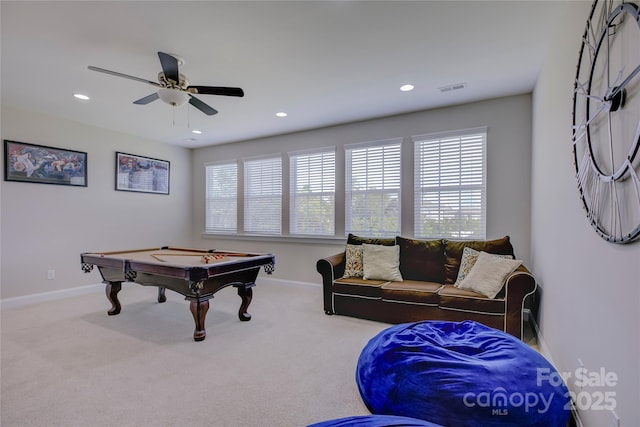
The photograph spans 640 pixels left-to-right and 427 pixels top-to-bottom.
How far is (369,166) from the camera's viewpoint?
4715 millimetres

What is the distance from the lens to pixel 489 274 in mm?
3133

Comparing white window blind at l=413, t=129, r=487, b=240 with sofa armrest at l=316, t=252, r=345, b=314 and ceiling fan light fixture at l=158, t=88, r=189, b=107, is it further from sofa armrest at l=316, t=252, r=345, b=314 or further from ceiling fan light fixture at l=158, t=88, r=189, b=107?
ceiling fan light fixture at l=158, t=88, r=189, b=107

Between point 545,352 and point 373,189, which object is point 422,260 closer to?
point 373,189

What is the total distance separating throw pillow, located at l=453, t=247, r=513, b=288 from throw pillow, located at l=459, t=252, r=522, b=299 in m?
0.12

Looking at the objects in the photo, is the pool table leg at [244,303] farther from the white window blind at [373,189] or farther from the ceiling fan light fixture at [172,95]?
the ceiling fan light fixture at [172,95]

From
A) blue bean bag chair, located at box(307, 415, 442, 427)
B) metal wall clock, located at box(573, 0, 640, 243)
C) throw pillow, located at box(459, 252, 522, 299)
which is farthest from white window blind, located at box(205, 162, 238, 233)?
metal wall clock, located at box(573, 0, 640, 243)

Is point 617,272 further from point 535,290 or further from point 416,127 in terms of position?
point 416,127

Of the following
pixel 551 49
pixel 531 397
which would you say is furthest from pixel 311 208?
pixel 531 397

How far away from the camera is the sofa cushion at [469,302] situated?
2.97 metres

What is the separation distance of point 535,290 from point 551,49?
215cm

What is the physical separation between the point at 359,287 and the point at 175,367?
2031 millimetres

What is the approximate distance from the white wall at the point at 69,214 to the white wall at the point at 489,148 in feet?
7.28

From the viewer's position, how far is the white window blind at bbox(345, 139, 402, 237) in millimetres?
4531

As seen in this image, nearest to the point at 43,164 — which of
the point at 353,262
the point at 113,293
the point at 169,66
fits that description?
the point at 113,293
